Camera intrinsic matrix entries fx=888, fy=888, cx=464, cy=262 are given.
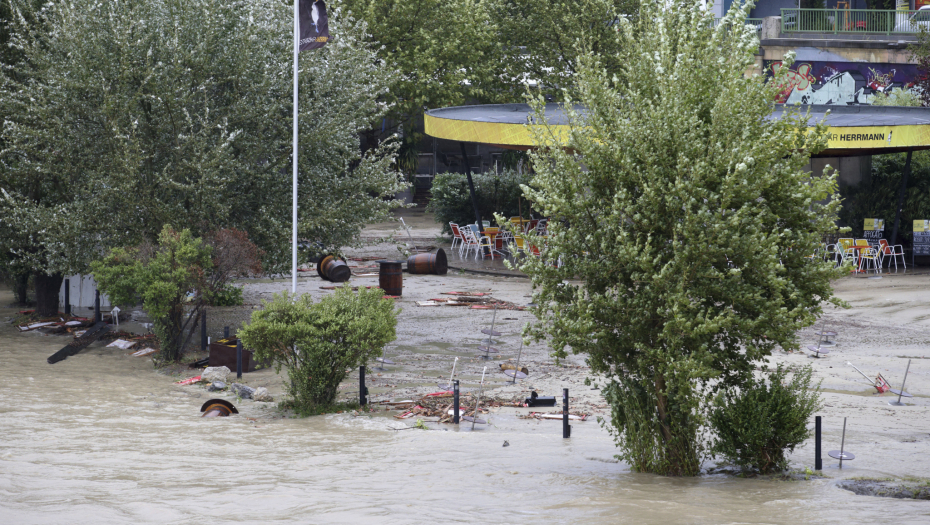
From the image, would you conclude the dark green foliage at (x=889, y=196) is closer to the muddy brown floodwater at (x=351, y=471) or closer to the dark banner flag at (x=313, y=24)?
the muddy brown floodwater at (x=351, y=471)

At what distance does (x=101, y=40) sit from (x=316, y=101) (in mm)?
3777

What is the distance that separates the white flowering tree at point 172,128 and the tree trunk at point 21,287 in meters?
3.94

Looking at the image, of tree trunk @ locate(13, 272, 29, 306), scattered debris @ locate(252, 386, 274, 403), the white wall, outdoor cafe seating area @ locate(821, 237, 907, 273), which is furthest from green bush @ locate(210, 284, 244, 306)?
outdoor cafe seating area @ locate(821, 237, 907, 273)

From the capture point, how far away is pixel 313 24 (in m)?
14.7

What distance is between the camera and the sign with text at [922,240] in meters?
24.1

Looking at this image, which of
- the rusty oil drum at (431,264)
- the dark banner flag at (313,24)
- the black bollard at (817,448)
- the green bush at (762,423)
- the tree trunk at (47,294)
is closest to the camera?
the green bush at (762,423)

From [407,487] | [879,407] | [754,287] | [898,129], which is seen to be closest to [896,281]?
[898,129]

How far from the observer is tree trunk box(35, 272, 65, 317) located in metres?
18.9

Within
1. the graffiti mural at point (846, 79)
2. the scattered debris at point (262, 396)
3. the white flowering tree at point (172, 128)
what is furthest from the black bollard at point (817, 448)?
the graffiti mural at point (846, 79)

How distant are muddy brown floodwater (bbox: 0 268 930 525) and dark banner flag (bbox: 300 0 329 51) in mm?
5731

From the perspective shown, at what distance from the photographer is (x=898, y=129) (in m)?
22.2

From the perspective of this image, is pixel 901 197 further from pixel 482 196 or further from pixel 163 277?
pixel 163 277

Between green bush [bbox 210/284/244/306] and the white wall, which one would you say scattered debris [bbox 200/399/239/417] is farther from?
the white wall

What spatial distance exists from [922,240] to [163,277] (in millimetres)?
20077
